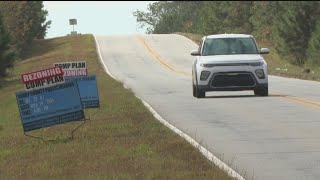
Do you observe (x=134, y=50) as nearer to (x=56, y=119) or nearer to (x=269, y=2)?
(x=269, y=2)

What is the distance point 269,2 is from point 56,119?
8555 cm

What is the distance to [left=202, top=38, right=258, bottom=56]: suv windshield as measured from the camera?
25.7 meters

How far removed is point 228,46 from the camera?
2573cm

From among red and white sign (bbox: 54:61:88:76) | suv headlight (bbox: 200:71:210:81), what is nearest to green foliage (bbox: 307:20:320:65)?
suv headlight (bbox: 200:71:210:81)

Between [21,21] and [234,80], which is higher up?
[234,80]

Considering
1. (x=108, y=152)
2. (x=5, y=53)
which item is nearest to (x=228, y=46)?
(x=108, y=152)

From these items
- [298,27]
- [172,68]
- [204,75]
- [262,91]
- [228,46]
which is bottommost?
[298,27]

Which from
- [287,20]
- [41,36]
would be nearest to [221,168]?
[287,20]

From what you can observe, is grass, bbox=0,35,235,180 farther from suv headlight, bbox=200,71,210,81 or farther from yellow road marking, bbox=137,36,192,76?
yellow road marking, bbox=137,36,192,76

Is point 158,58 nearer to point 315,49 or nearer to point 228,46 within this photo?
point 315,49

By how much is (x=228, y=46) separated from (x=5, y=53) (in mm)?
29507

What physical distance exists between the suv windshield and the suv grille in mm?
1244

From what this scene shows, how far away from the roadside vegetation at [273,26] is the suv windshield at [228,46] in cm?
1153

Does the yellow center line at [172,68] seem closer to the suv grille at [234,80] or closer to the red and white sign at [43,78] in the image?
the suv grille at [234,80]
